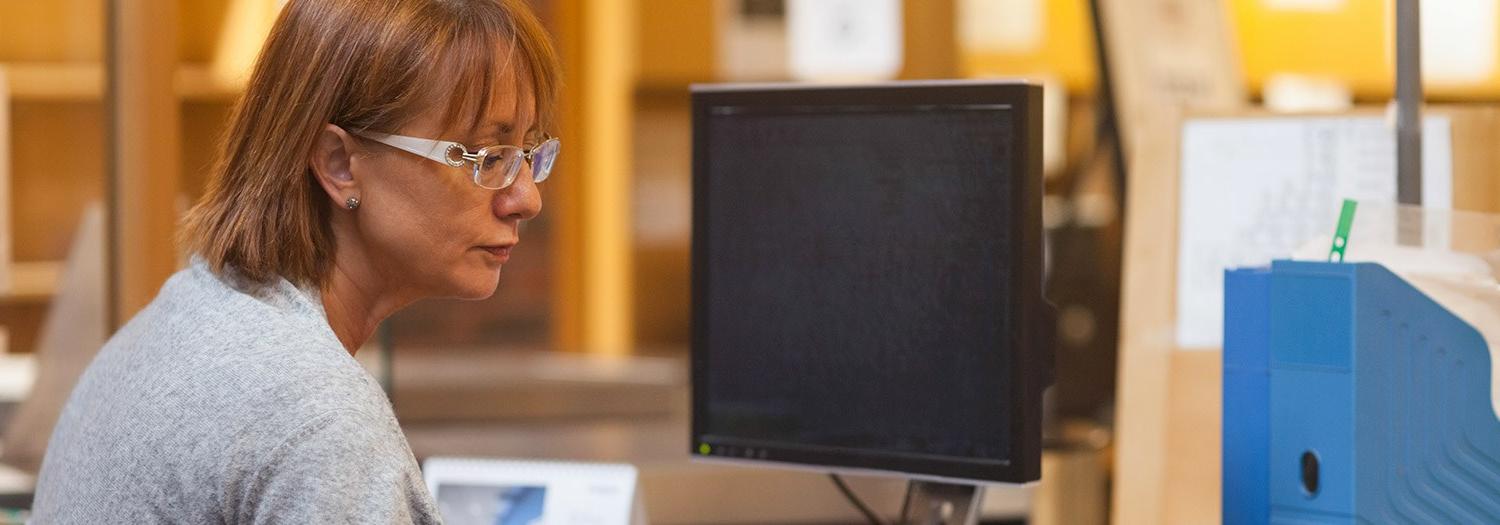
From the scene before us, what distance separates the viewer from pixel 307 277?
1.29m

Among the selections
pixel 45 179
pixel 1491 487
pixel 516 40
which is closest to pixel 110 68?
pixel 45 179

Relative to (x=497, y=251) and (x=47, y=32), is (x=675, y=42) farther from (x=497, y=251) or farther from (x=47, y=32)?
(x=497, y=251)

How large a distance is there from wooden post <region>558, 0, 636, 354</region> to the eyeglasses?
4.22m

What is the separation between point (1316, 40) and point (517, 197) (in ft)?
18.1

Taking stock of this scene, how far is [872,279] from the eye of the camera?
1.62 metres

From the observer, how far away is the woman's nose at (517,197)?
54.0 inches

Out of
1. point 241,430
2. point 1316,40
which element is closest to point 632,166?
point 1316,40

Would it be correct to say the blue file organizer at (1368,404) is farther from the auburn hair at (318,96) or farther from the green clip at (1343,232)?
the auburn hair at (318,96)

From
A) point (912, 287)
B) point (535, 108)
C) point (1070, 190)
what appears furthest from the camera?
point (1070, 190)

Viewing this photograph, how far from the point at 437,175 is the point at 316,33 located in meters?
0.14

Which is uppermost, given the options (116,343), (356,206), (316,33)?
(316,33)

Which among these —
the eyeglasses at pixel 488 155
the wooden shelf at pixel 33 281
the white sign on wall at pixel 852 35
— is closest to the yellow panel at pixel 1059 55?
the white sign on wall at pixel 852 35

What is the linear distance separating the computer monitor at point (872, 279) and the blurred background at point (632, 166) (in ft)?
1.09

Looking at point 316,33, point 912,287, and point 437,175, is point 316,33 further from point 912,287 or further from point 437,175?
point 912,287
